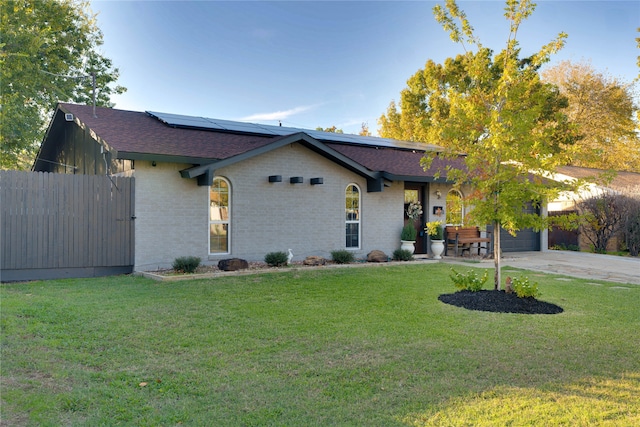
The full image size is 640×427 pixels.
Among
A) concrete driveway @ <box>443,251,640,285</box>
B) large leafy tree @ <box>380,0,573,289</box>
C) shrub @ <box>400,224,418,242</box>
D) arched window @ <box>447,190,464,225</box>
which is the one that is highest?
large leafy tree @ <box>380,0,573,289</box>

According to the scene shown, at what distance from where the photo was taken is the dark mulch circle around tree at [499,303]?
22.9 ft

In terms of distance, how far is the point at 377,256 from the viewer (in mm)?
13250

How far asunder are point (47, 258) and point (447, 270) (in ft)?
30.2

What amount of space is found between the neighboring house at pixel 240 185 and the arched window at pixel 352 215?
3 centimetres

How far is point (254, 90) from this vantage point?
2183 cm

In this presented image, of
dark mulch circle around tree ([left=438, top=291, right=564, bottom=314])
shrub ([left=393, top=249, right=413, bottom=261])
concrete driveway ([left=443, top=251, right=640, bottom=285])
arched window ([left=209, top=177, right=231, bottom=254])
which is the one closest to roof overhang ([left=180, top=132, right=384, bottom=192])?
arched window ([left=209, top=177, right=231, bottom=254])

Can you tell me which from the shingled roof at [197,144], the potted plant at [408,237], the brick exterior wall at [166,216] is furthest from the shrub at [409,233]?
the brick exterior wall at [166,216]

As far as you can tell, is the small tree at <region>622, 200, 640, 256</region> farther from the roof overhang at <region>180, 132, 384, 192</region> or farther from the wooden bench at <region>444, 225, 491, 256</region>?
the roof overhang at <region>180, 132, 384, 192</region>

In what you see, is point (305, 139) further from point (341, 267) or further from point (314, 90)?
point (314, 90)

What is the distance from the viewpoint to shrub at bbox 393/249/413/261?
13.5 metres

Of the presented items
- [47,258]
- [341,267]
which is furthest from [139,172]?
[341,267]

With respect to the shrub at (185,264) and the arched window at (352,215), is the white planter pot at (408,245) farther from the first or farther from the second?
the shrub at (185,264)

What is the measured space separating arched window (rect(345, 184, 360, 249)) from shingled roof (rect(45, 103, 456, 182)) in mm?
793

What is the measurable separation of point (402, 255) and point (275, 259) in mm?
4115
